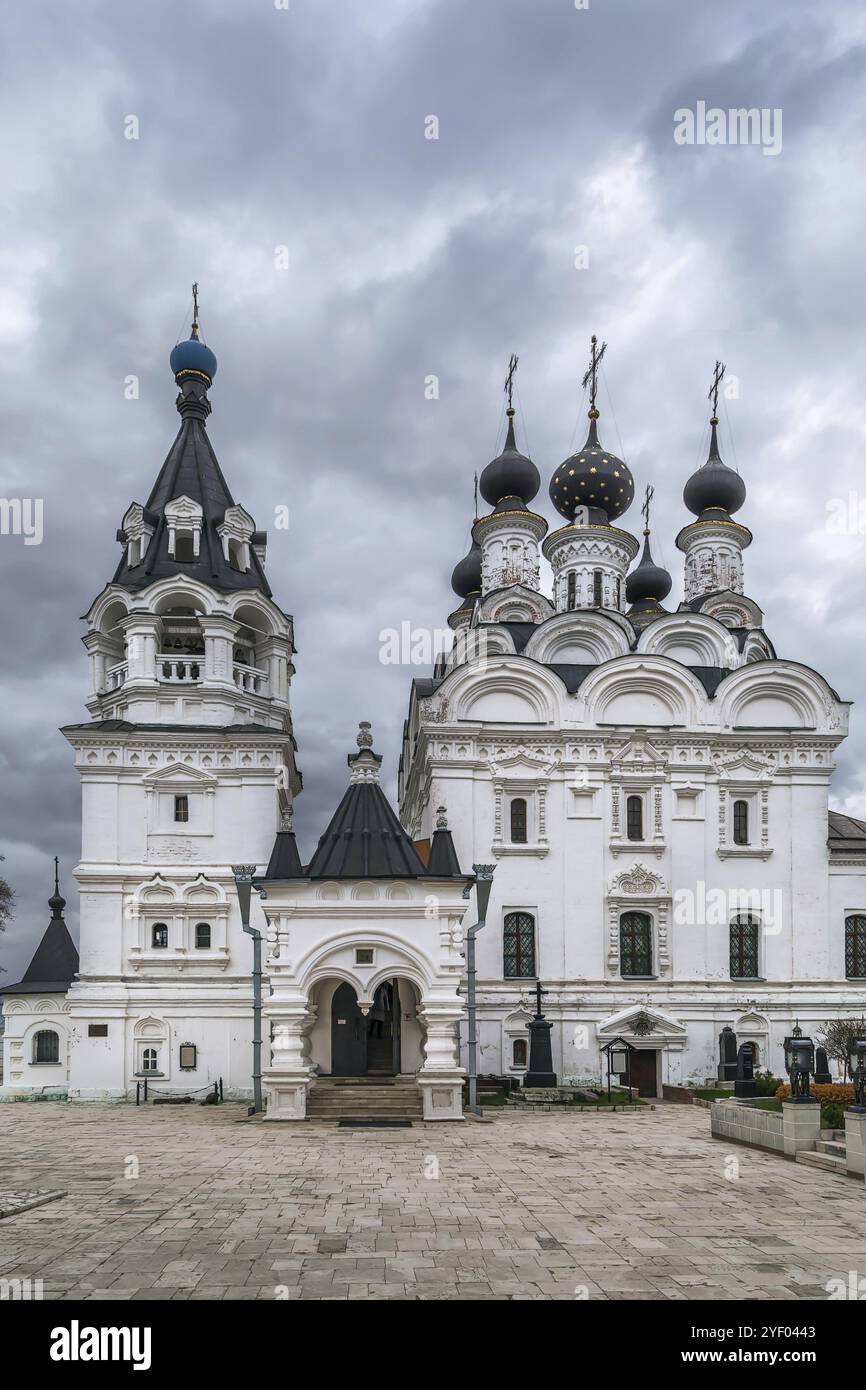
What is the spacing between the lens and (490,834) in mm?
27578

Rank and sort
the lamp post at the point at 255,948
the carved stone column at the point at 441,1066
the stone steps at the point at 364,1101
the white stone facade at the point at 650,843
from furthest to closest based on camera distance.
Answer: the white stone facade at the point at 650,843
the lamp post at the point at 255,948
the stone steps at the point at 364,1101
the carved stone column at the point at 441,1066

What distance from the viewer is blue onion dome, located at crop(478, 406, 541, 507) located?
34.8m

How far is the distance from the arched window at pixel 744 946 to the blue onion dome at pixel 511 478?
14769mm

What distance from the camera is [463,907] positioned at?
20766 mm

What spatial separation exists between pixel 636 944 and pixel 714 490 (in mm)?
15530

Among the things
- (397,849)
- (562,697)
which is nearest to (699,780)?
(562,697)

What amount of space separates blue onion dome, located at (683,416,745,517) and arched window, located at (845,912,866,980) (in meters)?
13.9

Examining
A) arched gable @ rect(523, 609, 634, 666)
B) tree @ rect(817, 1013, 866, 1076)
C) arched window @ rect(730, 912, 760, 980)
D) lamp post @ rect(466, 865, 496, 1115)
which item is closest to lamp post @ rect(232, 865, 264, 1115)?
lamp post @ rect(466, 865, 496, 1115)

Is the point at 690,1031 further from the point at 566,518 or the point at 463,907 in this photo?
the point at 566,518

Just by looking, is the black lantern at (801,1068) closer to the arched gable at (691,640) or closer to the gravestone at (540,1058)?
the gravestone at (540,1058)

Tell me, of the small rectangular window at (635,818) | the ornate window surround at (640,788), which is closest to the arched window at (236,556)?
the ornate window surround at (640,788)

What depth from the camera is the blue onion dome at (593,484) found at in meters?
34.1

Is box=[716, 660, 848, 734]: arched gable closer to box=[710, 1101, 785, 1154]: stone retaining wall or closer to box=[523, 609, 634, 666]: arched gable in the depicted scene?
box=[523, 609, 634, 666]: arched gable

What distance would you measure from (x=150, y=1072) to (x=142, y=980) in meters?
2.07
